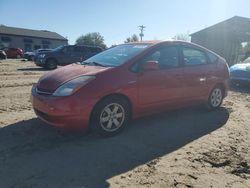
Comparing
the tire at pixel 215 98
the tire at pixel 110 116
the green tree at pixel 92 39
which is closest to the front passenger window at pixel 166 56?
the tire at pixel 110 116

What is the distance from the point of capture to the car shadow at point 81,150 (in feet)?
12.4

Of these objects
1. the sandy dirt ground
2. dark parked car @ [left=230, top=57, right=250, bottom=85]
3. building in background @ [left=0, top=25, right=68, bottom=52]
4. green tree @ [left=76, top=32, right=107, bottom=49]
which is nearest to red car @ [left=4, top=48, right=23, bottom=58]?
building in background @ [left=0, top=25, right=68, bottom=52]

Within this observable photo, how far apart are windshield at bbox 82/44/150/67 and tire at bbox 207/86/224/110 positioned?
2341 mm

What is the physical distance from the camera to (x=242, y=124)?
6480mm

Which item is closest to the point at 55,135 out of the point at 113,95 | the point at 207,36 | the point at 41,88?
the point at 41,88

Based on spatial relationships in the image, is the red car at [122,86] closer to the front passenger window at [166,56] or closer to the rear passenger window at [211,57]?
the front passenger window at [166,56]

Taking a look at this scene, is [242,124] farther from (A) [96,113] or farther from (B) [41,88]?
(B) [41,88]

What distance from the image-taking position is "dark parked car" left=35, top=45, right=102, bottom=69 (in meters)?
21.2

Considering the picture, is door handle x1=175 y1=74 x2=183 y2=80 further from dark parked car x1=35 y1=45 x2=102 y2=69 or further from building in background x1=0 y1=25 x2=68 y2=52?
building in background x1=0 y1=25 x2=68 y2=52

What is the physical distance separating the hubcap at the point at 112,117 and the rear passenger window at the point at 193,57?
2.04 metres

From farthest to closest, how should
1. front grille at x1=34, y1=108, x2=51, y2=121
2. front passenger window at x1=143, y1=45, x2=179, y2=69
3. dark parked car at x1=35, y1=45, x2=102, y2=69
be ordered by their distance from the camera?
dark parked car at x1=35, y1=45, x2=102, y2=69 < front passenger window at x1=143, y1=45, x2=179, y2=69 < front grille at x1=34, y1=108, x2=51, y2=121

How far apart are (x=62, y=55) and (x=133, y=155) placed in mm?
18239

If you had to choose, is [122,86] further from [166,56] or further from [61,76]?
[166,56]

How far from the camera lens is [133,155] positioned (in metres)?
4.58
